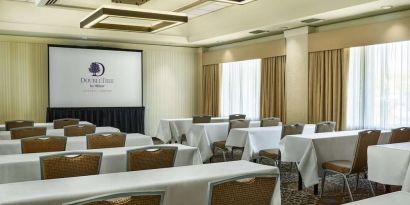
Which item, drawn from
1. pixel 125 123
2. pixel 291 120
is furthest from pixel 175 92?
pixel 291 120

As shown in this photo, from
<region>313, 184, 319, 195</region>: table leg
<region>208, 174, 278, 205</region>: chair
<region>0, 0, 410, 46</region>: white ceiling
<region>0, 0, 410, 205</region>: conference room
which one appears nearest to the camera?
<region>208, 174, 278, 205</region>: chair

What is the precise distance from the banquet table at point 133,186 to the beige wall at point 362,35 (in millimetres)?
5341

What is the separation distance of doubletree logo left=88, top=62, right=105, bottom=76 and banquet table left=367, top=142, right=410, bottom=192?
869 centimetres

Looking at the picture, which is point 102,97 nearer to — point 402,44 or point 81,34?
point 81,34

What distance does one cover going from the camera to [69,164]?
10.9 feet

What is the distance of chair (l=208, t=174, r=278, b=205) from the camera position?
2383 millimetres

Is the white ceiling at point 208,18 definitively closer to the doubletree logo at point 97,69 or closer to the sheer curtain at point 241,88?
the doubletree logo at point 97,69

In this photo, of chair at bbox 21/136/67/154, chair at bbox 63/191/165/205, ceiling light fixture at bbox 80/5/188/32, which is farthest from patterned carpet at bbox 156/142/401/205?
ceiling light fixture at bbox 80/5/188/32

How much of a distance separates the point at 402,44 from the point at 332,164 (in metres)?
3.62

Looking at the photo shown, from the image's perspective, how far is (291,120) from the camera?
954cm

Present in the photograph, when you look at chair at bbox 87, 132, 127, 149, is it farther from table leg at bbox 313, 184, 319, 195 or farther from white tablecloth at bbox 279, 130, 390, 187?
table leg at bbox 313, 184, 319, 195

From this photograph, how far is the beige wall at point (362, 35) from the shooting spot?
7.27 meters

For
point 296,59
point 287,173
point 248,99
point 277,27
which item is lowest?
point 287,173

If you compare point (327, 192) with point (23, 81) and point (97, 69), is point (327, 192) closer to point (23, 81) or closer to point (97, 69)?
point (97, 69)
